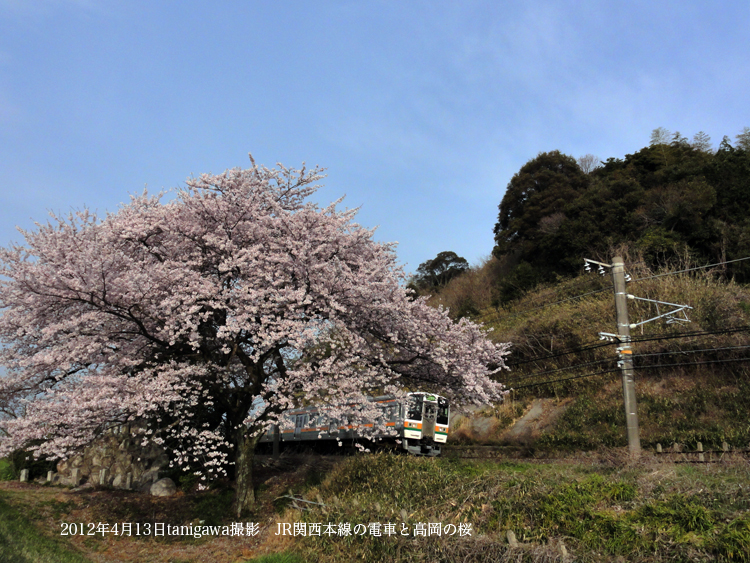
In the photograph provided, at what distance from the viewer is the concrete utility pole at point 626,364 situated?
13.4m

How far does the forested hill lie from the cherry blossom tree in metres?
19.1

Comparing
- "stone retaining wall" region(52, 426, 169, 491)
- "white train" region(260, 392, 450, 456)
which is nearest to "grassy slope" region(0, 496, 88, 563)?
"stone retaining wall" region(52, 426, 169, 491)

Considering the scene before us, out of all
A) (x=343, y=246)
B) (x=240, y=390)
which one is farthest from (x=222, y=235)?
(x=240, y=390)

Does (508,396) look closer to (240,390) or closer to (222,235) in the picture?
(240,390)

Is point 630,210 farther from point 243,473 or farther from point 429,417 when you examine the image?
point 243,473

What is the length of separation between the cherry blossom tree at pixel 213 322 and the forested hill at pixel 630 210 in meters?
19.1

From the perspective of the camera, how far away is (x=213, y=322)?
45.4 ft

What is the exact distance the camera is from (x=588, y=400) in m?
21.9

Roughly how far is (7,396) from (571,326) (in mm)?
23583

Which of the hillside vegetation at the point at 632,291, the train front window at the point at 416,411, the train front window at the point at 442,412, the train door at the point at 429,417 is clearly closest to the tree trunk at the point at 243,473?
the hillside vegetation at the point at 632,291

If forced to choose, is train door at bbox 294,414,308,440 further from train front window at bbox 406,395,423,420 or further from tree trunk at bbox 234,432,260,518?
tree trunk at bbox 234,432,260,518

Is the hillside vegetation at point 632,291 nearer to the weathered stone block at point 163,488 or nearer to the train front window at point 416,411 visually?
the train front window at point 416,411

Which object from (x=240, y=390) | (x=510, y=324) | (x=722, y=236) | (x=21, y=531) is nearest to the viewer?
(x=21, y=531)

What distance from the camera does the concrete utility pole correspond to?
43.9ft
